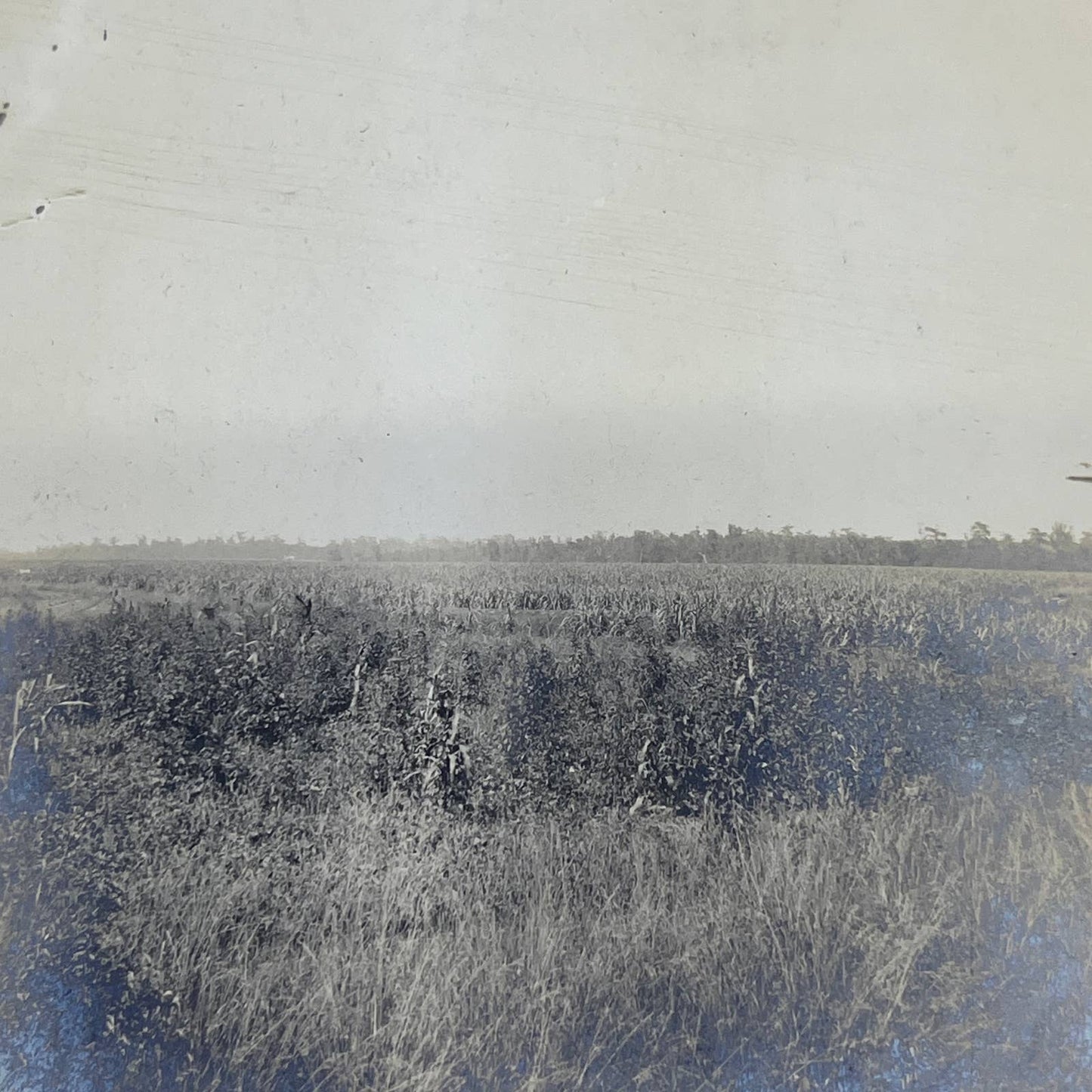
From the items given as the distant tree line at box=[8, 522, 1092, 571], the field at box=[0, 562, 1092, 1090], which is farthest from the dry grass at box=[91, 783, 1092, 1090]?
the distant tree line at box=[8, 522, 1092, 571]

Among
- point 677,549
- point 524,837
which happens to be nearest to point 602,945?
point 524,837

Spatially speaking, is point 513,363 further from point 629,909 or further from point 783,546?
point 629,909

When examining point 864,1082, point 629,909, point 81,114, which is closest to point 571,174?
point 81,114

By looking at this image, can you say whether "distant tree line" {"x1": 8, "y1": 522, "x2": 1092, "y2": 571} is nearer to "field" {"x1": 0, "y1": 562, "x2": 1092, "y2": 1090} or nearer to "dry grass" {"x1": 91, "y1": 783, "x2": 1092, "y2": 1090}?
"field" {"x1": 0, "y1": 562, "x2": 1092, "y2": 1090}

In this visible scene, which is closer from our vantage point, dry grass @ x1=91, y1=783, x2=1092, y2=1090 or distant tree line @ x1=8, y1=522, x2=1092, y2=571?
dry grass @ x1=91, y1=783, x2=1092, y2=1090

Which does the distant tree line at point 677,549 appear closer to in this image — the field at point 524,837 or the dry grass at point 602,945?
the field at point 524,837

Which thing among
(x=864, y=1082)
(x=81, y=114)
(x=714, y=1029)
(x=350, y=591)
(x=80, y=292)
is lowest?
(x=864, y=1082)

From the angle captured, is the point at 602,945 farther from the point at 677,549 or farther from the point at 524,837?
the point at 677,549

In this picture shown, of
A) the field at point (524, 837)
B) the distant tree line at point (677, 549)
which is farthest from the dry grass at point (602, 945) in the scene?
the distant tree line at point (677, 549)
